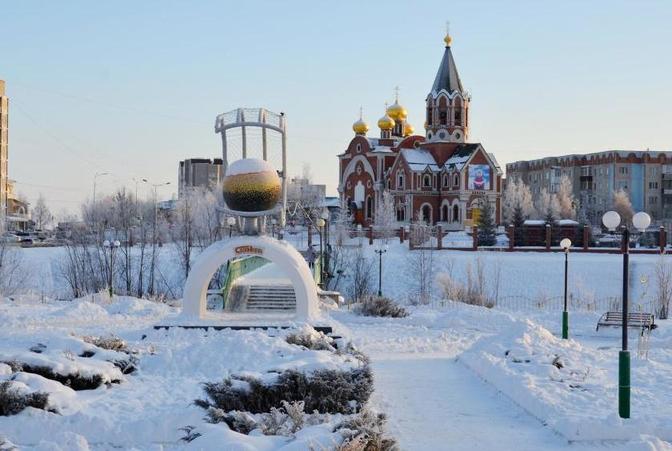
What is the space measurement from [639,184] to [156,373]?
8392 centimetres

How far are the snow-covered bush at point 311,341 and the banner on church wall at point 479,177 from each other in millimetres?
45870

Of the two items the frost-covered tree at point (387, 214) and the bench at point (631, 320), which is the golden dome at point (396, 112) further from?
the bench at point (631, 320)

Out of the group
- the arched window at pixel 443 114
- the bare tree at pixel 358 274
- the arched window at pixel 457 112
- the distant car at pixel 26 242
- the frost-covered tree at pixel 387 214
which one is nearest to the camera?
the bare tree at pixel 358 274

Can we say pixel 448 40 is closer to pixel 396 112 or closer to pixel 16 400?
pixel 396 112

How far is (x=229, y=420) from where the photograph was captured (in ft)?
27.8

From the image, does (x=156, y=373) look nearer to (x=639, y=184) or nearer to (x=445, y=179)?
(x=445, y=179)

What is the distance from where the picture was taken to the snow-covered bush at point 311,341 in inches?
508

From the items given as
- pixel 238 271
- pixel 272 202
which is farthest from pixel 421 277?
pixel 272 202

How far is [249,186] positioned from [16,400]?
9548 mm

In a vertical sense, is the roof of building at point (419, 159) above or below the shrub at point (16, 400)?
above

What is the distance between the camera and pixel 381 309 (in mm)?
22609

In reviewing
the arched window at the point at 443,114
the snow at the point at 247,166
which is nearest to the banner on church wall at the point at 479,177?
the arched window at the point at 443,114

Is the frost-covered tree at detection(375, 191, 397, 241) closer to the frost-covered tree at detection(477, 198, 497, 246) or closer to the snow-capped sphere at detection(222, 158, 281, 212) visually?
the frost-covered tree at detection(477, 198, 497, 246)

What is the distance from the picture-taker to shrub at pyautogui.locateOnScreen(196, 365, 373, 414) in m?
9.56
